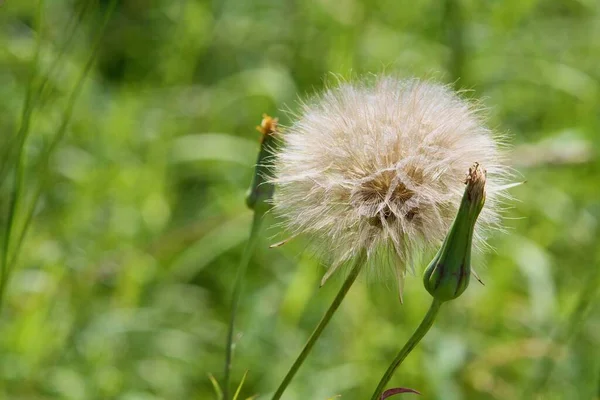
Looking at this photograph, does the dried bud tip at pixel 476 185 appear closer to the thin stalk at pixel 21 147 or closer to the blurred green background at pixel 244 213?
the thin stalk at pixel 21 147

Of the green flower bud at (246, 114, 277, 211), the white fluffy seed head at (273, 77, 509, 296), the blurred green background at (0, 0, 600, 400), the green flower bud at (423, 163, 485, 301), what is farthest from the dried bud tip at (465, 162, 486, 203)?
the blurred green background at (0, 0, 600, 400)

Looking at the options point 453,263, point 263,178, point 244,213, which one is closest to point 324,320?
point 453,263

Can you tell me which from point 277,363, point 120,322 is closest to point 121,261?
point 120,322

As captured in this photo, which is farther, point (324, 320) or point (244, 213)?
point (244, 213)

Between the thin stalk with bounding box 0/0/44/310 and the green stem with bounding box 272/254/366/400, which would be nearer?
the green stem with bounding box 272/254/366/400

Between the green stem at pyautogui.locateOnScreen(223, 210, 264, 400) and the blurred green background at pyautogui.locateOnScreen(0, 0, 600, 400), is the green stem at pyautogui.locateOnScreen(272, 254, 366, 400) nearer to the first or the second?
the green stem at pyautogui.locateOnScreen(223, 210, 264, 400)

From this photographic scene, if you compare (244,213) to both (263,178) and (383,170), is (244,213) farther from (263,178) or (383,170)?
(383,170)
